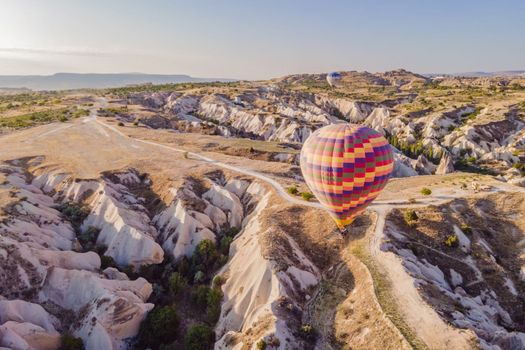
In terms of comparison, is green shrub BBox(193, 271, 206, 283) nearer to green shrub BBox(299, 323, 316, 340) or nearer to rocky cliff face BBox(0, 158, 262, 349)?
rocky cliff face BBox(0, 158, 262, 349)

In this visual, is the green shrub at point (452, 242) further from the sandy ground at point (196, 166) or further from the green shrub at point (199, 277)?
the green shrub at point (199, 277)

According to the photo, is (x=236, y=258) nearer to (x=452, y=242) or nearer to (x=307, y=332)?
(x=307, y=332)

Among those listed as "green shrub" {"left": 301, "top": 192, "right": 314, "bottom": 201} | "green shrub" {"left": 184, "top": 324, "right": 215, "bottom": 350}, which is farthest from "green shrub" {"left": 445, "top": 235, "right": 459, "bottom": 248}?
"green shrub" {"left": 184, "top": 324, "right": 215, "bottom": 350}

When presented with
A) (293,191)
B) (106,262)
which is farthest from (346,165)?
(106,262)

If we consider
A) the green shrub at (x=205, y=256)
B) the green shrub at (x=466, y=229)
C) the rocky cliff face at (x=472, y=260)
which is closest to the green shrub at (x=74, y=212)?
the green shrub at (x=205, y=256)

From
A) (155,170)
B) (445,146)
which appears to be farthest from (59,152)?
(445,146)

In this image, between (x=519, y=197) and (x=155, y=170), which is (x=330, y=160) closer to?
(x=519, y=197)

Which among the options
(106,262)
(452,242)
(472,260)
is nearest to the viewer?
(472,260)
